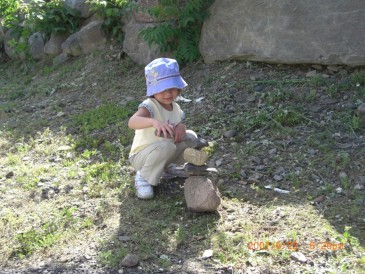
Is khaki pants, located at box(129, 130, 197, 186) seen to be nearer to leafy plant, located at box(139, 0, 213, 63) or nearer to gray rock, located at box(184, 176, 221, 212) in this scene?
gray rock, located at box(184, 176, 221, 212)

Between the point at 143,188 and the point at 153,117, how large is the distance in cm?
59

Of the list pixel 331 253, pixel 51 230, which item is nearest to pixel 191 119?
pixel 51 230

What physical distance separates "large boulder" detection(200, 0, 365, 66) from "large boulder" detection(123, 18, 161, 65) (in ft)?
2.94

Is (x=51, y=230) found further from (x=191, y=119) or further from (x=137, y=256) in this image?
(x=191, y=119)

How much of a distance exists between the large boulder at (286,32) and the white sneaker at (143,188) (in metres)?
2.65

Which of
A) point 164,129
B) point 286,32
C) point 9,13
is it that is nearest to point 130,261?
point 164,129

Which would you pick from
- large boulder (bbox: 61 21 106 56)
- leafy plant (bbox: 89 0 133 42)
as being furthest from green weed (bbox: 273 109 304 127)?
large boulder (bbox: 61 21 106 56)

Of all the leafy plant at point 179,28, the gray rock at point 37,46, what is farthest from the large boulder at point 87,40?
the leafy plant at point 179,28

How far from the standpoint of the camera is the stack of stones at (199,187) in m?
3.82

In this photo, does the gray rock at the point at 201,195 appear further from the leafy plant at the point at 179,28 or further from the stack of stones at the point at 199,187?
the leafy plant at the point at 179,28

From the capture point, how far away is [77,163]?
5141 millimetres

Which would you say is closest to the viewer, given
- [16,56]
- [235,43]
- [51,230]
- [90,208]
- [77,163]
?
[51,230]

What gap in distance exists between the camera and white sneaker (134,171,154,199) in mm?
4215

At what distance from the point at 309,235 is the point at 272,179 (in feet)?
3.13
